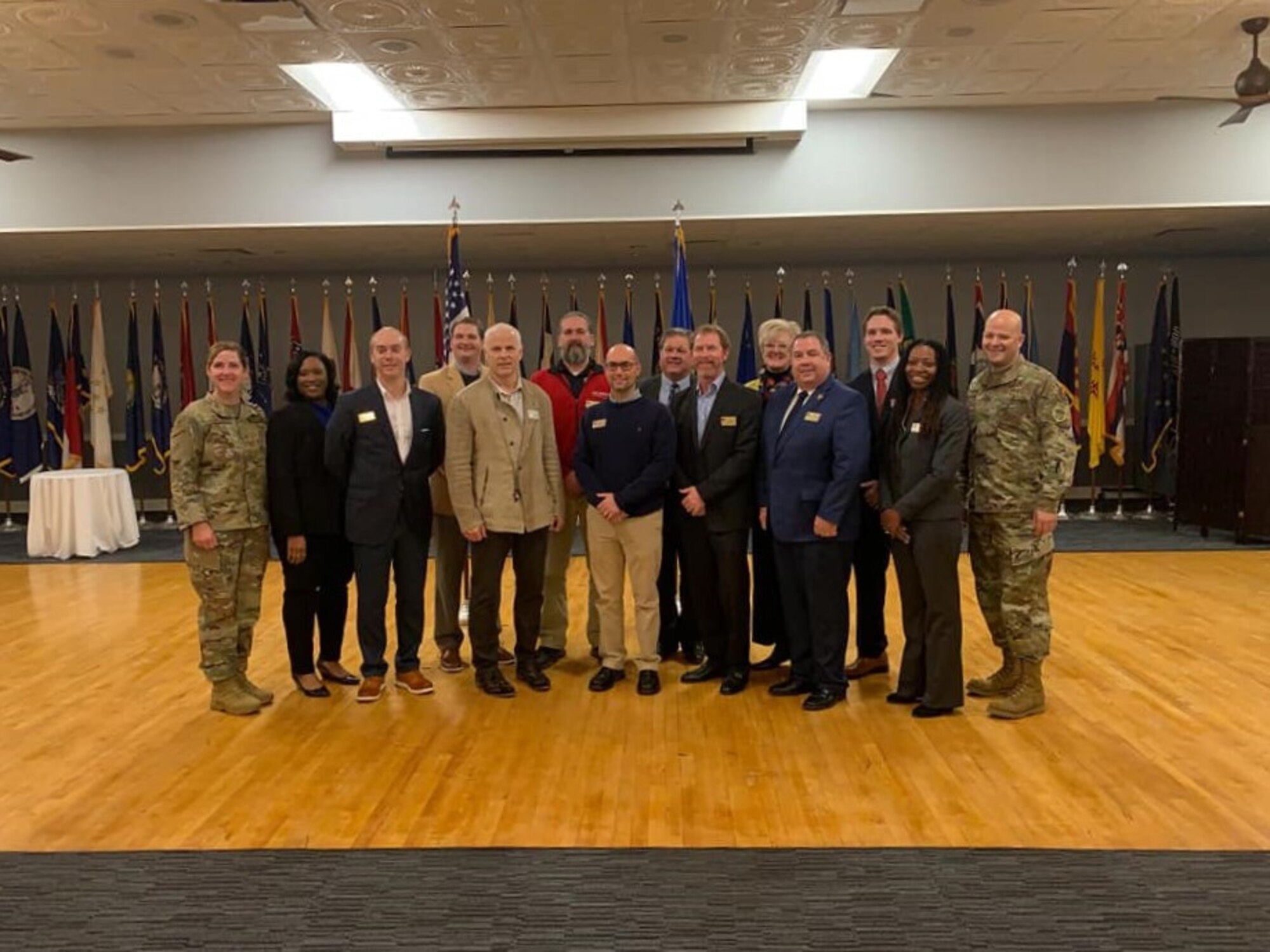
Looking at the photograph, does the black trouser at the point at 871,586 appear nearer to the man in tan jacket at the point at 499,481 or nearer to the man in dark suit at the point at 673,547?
the man in dark suit at the point at 673,547

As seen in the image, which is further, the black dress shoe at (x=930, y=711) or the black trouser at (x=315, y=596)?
the black trouser at (x=315, y=596)

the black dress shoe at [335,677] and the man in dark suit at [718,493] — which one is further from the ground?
the man in dark suit at [718,493]

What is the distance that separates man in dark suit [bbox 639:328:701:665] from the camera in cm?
449

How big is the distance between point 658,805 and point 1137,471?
30.4 feet

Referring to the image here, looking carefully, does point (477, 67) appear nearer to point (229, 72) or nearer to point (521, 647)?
point (229, 72)

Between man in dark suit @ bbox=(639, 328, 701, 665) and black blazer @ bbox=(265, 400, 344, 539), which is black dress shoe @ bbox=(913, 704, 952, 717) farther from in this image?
black blazer @ bbox=(265, 400, 344, 539)

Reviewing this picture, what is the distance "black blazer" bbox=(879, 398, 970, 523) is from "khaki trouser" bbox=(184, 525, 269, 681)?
8.39 feet

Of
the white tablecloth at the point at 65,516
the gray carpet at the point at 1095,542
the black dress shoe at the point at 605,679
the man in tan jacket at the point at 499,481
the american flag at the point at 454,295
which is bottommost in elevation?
the gray carpet at the point at 1095,542

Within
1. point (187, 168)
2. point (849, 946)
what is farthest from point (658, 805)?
point (187, 168)

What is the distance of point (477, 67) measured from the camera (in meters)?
6.65

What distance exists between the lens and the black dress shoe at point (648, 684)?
14.0 feet

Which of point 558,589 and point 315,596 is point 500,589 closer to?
point 558,589

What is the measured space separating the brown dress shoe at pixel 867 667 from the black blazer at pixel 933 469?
92 cm

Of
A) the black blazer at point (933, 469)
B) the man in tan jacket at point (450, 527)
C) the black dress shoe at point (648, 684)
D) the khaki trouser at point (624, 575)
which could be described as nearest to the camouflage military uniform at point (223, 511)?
the man in tan jacket at point (450, 527)
